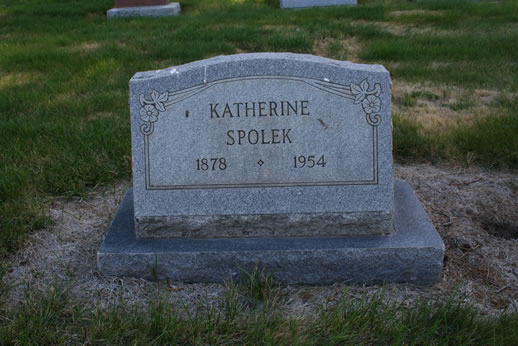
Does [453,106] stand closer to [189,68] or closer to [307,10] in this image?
[189,68]

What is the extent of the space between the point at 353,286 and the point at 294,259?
301mm

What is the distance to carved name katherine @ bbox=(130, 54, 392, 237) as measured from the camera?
9.02 ft

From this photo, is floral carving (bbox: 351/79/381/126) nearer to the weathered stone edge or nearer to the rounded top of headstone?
the rounded top of headstone

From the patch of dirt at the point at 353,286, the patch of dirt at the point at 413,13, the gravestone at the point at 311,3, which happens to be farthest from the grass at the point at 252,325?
the gravestone at the point at 311,3

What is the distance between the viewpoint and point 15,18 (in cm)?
1028

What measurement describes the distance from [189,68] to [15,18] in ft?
28.7

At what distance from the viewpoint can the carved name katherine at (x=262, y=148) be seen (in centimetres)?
275

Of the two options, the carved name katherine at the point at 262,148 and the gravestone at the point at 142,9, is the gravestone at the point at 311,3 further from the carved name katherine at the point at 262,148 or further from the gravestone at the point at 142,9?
the carved name katherine at the point at 262,148

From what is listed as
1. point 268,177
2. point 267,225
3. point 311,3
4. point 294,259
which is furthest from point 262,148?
point 311,3

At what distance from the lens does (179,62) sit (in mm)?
6598

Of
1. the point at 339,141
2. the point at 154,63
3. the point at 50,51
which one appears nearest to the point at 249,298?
the point at 339,141

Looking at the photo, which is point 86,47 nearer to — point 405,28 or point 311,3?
point 405,28

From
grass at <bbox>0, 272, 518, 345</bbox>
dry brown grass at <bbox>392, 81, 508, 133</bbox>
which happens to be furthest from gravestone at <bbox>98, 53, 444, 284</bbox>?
dry brown grass at <bbox>392, 81, 508, 133</bbox>

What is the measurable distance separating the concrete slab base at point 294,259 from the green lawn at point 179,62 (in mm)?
542
